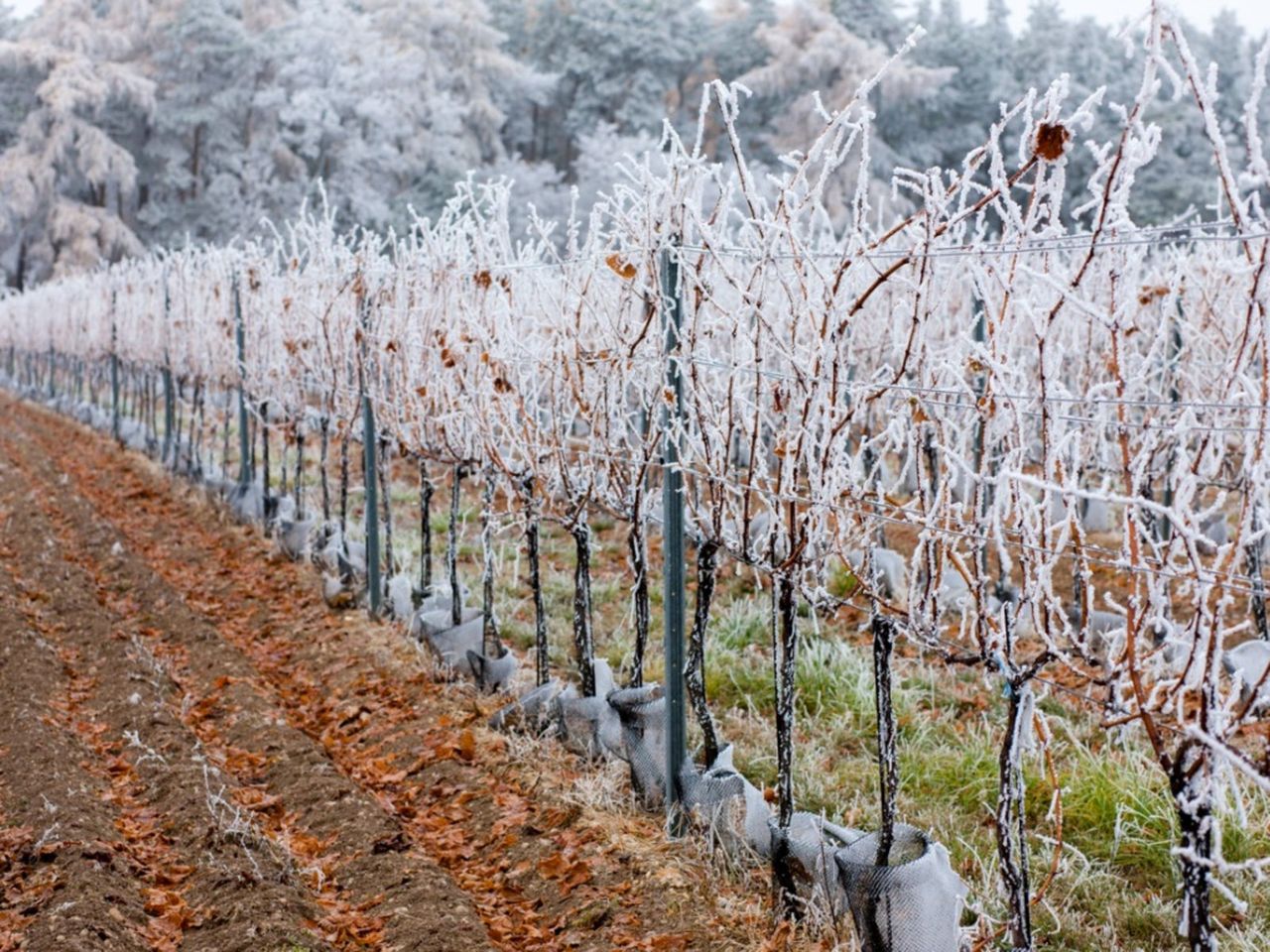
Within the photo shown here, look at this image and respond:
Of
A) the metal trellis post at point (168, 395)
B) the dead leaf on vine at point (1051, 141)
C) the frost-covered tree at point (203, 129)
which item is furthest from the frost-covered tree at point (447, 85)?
the dead leaf on vine at point (1051, 141)

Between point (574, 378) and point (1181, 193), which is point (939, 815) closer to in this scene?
point (574, 378)

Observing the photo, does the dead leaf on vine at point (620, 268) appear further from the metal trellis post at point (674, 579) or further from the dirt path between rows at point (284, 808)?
the dirt path between rows at point (284, 808)

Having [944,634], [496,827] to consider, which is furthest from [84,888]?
[944,634]

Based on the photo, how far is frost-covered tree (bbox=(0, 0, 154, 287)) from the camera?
29406 millimetres

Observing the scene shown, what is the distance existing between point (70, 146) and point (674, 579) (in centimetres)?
3135

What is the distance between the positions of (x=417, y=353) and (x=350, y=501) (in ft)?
15.2

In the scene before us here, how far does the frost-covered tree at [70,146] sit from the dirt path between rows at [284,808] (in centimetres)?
2612

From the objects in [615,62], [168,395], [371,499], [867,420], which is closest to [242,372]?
[168,395]

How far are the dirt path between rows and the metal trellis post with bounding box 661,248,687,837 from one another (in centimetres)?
21

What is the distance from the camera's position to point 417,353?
5.94m

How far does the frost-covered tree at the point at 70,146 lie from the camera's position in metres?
29.4

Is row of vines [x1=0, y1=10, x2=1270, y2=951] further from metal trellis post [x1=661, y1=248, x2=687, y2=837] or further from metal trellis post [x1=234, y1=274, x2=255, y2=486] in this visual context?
metal trellis post [x1=234, y1=274, x2=255, y2=486]

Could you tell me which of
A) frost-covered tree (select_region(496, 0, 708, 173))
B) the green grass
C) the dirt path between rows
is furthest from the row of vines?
frost-covered tree (select_region(496, 0, 708, 173))

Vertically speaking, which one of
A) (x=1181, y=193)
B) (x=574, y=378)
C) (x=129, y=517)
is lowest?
(x=129, y=517)
